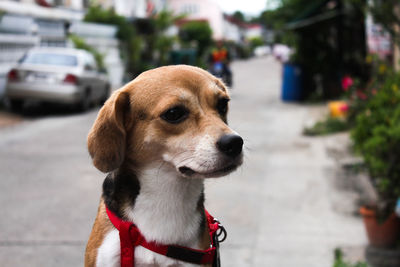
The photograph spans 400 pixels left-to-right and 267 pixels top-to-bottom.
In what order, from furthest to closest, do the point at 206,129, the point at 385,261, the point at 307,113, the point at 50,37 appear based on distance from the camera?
the point at 50,37 < the point at 307,113 < the point at 385,261 < the point at 206,129

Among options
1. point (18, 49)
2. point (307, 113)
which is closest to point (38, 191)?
point (307, 113)

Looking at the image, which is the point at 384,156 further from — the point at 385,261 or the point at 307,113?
the point at 307,113

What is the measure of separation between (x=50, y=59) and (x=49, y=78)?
0.81m

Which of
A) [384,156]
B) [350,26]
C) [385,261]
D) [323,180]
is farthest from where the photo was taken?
[350,26]

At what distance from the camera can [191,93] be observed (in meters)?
2.62

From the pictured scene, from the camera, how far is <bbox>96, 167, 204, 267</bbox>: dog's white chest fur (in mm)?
2410

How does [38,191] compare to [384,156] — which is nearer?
[384,156]

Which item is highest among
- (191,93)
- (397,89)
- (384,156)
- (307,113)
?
(191,93)

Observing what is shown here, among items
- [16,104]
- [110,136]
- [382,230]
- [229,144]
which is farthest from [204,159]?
[16,104]

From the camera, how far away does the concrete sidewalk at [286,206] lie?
509 centimetres

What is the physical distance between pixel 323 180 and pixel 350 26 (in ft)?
37.6

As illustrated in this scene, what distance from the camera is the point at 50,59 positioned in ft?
43.4

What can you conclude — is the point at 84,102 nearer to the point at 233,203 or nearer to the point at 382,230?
the point at 233,203

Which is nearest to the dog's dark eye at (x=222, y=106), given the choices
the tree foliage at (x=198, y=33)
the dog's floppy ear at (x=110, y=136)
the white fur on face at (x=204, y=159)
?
the white fur on face at (x=204, y=159)
